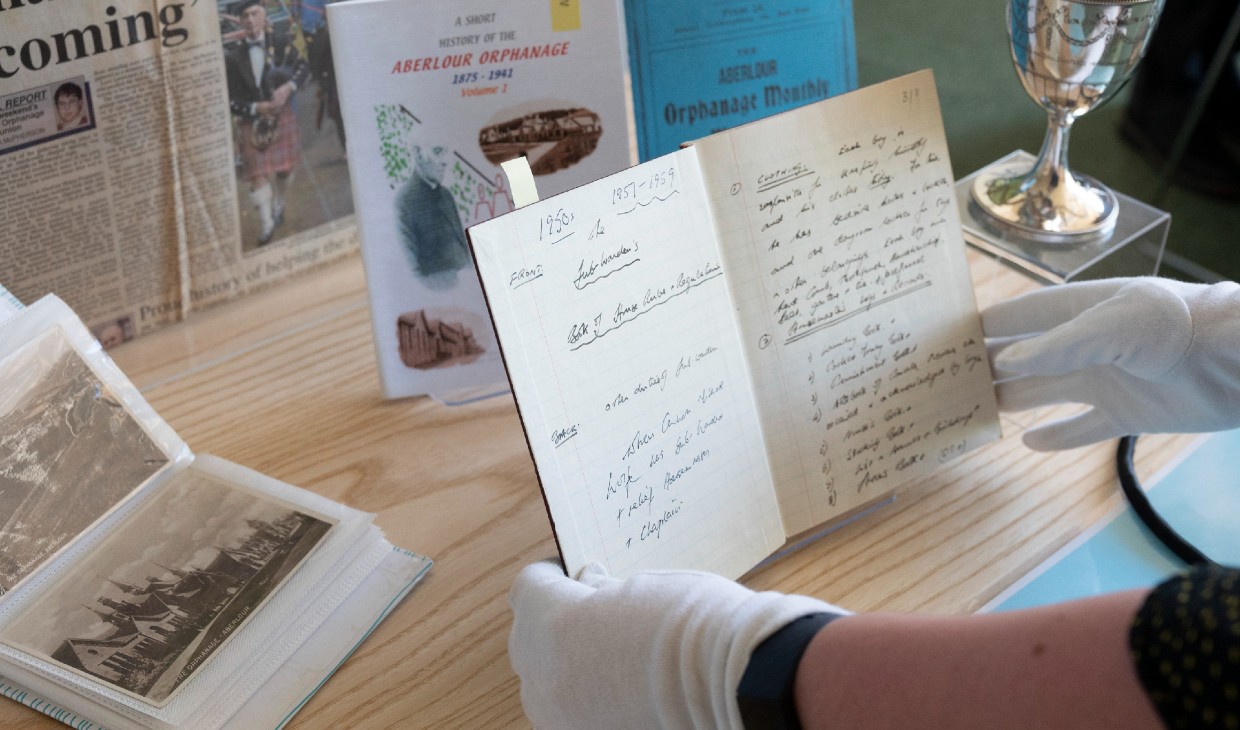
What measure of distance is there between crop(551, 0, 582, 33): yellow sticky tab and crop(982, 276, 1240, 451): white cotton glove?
428 mm

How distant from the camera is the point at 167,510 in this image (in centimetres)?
80

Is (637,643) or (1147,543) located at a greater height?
(637,643)

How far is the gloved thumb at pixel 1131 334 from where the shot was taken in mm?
770

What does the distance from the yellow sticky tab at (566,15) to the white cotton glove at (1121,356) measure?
0.43 metres

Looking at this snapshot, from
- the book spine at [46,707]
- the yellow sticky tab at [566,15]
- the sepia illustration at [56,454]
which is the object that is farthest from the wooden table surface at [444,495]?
the yellow sticky tab at [566,15]

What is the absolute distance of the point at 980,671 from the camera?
0.48m

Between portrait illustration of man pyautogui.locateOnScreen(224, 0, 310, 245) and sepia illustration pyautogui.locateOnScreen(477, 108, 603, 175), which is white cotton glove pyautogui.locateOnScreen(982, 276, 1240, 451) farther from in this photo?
portrait illustration of man pyautogui.locateOnScreen(224, 0, 310, 245)

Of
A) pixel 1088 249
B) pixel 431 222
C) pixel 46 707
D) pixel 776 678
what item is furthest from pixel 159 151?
Result: pixel 1088 249

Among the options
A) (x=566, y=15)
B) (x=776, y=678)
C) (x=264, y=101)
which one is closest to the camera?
(x=776, y=678)

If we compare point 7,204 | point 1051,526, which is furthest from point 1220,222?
point 7,204

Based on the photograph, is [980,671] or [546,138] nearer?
[980,671]

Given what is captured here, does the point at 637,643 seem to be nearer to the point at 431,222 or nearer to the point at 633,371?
the point at 633,371

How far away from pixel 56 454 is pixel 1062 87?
2.96ft

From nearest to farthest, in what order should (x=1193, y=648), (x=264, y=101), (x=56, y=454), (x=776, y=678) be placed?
(x=1193, y=648) → (x=776, y=678) → (x=56, y=454) → (x=264, y=101)
